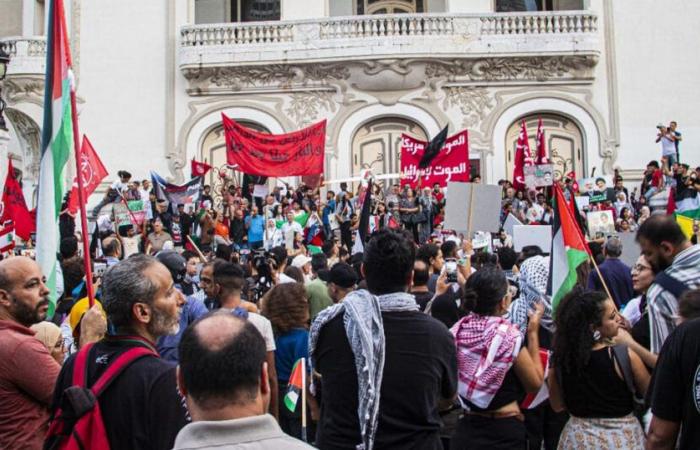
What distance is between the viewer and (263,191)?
20.9 metres

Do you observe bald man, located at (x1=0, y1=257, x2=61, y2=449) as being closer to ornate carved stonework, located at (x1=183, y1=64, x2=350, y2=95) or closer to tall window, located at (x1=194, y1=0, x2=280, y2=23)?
ornate carved stonework, located at (x1=183, y1=64, x2=350, y2=95)

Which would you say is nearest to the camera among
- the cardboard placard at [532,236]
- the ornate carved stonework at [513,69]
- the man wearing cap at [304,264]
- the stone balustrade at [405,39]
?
the man wearing cap at [304,264]

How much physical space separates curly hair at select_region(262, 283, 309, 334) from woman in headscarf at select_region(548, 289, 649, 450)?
221 centimetres

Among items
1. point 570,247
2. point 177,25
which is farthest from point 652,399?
point 177,25

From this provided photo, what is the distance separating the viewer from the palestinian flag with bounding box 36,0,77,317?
18.5ft

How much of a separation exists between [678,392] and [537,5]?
23731 millimetres

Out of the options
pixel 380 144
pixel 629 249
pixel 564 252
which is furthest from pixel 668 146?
pixel 564 252

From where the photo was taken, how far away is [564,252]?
22.8ft

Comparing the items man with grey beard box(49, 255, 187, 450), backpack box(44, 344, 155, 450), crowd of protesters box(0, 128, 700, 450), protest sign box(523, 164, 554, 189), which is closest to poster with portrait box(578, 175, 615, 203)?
protest sign box(523, 164, 554, 189)

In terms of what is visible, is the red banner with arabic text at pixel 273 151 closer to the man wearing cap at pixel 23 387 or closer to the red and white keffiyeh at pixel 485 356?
the red and white keffiyeh at pixel 485 356

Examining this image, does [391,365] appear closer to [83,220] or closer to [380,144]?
[83,220]

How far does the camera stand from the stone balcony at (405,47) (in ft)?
77.5

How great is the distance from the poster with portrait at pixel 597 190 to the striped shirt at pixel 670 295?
1388cm

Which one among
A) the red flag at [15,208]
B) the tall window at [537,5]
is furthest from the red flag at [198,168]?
the tall window at [537,5]
